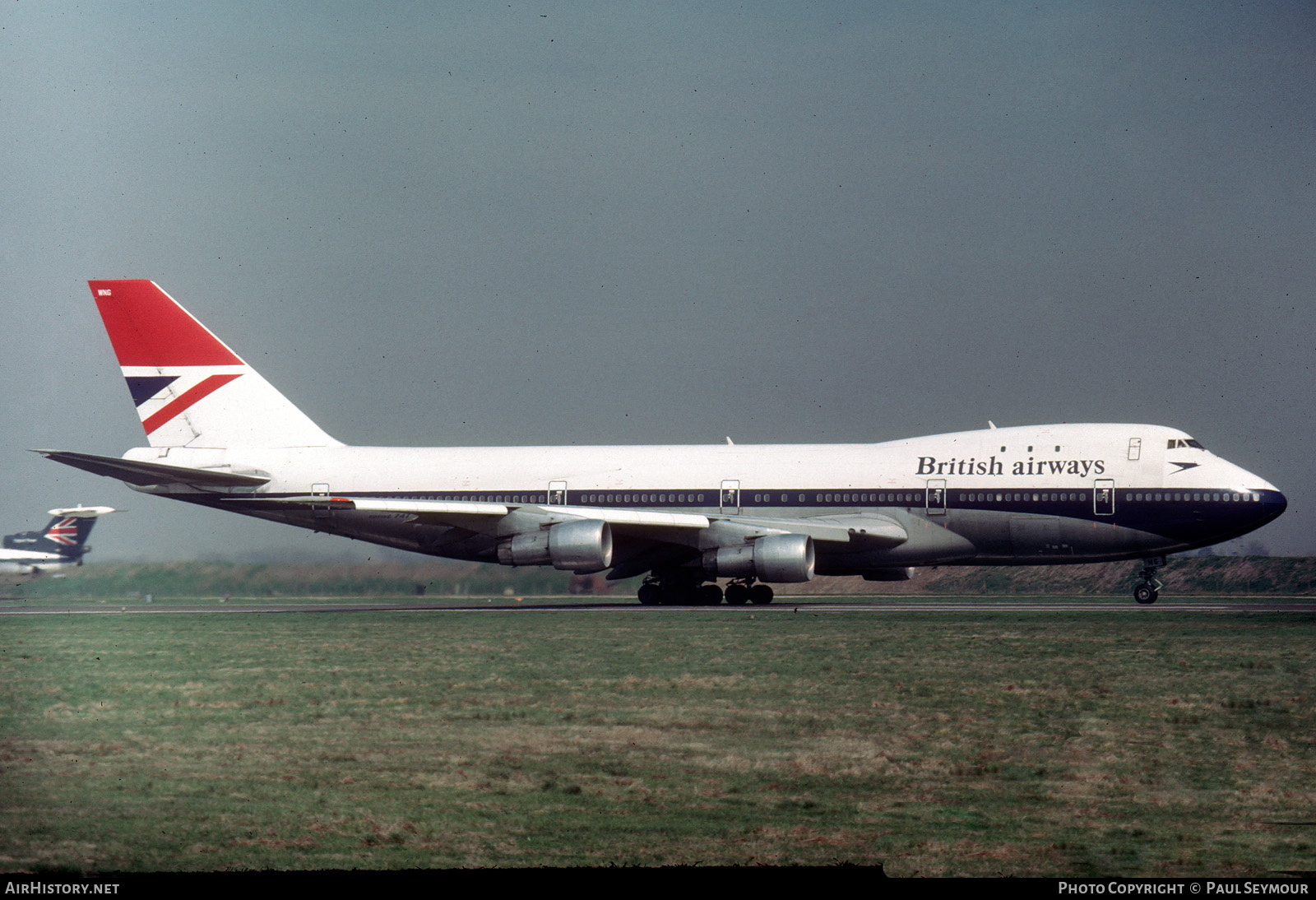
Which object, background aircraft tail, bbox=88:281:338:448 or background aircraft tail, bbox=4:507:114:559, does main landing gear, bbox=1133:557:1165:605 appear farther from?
background aircraft tail, bbox=4:507:114:559

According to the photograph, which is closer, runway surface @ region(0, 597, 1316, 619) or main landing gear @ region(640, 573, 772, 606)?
runway surface @ region(0, 597, 1316, 619)

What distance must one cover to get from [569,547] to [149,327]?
49.9ft

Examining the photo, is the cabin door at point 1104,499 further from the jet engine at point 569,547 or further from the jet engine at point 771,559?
the jet engine at point 569,547

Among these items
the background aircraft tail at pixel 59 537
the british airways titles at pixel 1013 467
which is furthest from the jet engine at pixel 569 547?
the background aircraft tail at pixel 59 537

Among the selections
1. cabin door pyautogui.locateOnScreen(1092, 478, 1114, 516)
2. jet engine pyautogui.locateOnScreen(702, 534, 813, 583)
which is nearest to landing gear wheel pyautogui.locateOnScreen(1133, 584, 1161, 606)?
cabin door pyautogui.locateOnScreen(1092, 478, 1114, 516)

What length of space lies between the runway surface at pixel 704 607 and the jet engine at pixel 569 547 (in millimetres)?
1132

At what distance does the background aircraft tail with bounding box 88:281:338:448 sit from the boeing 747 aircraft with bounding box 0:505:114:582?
20.6 meters

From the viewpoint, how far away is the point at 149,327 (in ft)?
124

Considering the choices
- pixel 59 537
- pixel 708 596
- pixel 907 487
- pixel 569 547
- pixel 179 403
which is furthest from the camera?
pixel 59 537

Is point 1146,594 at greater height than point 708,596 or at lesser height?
greater

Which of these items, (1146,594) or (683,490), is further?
(683,490)

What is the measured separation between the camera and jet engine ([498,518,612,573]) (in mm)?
31417

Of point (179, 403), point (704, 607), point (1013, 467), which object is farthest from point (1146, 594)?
point (179, 403)

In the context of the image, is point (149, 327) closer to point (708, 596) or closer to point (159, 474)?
point (159, 474)
